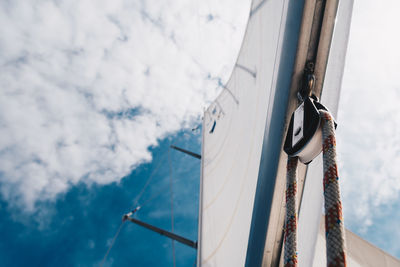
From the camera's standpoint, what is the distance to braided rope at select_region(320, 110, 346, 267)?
0.38 metres

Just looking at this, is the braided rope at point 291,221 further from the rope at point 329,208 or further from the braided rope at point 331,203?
the braided rope at point 331,203

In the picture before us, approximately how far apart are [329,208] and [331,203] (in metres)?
0.02

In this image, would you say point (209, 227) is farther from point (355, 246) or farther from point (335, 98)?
point (355, 246)

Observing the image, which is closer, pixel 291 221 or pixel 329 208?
pixel 329 208

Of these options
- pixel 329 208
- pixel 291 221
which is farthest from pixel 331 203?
pixel 291 221

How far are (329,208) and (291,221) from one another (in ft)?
0.50

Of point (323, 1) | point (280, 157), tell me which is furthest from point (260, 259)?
point (323, 1)

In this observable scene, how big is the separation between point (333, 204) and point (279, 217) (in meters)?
0.45

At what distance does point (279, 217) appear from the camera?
819mm

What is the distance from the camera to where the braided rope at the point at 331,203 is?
378mm

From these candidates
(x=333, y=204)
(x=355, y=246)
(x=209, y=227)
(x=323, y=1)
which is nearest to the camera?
(x=333, y=204)

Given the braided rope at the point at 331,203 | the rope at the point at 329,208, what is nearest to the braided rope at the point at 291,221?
the rope at the point at 329,208

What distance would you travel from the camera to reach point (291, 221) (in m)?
0.54

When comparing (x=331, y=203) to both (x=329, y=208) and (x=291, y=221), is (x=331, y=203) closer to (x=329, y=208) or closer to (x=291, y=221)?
(x=329, y=208)
